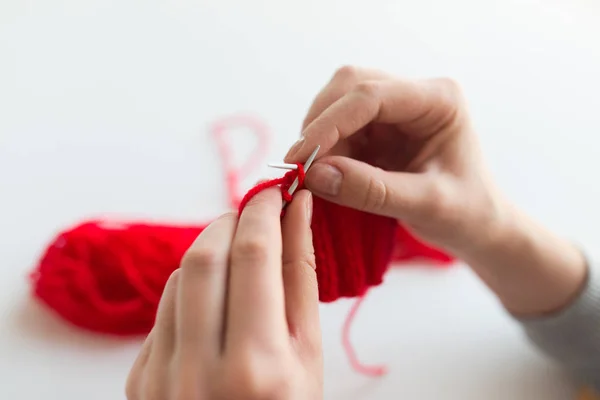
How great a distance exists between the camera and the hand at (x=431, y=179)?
680mm

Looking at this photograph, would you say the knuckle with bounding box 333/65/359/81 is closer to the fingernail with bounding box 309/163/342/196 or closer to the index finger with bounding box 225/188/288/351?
the fingernail with bounding box 309/163/342/196

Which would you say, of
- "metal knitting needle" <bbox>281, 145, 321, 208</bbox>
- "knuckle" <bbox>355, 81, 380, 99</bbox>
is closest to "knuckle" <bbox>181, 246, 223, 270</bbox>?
"metal knitting needle" <bbox>281, 145, 321, 208</bbox>

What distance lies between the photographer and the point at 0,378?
2.57 ft

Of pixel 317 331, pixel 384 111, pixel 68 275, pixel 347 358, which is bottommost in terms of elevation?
pixel 347 358

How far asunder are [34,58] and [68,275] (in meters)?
0.55

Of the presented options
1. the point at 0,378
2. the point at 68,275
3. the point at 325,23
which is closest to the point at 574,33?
the point at 325,23

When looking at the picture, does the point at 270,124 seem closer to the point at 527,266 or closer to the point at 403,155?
the point at 403,155

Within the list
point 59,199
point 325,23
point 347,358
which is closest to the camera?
point 347,358

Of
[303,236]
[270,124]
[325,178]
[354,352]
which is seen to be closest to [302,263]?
[303,236]

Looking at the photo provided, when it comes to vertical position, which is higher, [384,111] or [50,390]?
[384,111]

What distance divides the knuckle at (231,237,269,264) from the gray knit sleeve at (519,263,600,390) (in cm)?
52

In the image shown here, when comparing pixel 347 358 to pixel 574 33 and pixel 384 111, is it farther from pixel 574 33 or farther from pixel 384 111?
pixel 574 33

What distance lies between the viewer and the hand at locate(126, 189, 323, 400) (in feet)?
1.44

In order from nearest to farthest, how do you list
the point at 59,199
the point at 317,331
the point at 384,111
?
1. the point at 317,331
2. the point at 384,111
3. the point at 59,199
